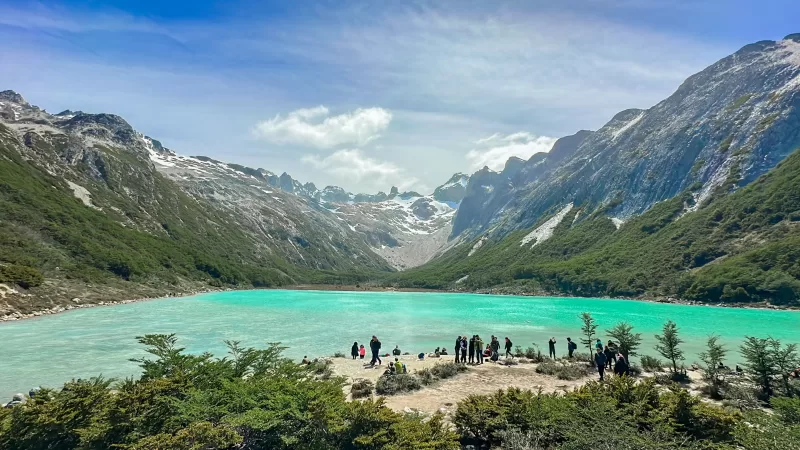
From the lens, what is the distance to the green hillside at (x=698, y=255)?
321 ft

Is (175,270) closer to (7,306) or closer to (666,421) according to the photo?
(7,306)

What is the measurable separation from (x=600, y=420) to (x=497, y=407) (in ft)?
10.8

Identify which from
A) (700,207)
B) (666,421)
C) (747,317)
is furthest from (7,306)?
(700,207)

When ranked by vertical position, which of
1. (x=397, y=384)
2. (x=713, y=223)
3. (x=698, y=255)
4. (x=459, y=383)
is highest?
(x=713, y=223)

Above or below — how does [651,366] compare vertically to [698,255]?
below

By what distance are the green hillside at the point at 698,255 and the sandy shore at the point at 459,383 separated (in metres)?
95.4

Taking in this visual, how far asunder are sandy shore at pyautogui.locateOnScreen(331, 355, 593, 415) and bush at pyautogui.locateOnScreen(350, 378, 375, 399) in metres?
1.05

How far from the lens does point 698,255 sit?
12425 centimetres

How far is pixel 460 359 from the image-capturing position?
32.1 metres

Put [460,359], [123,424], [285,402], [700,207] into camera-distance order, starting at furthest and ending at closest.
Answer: [700,207], [460,359], [285,402], [123,424]

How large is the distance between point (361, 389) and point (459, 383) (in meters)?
5.91

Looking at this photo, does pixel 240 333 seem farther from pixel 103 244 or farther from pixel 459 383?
pixel 103 244

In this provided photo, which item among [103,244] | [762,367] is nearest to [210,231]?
[103,244]

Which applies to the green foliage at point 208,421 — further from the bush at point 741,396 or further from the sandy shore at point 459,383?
the bush at point 741,396
